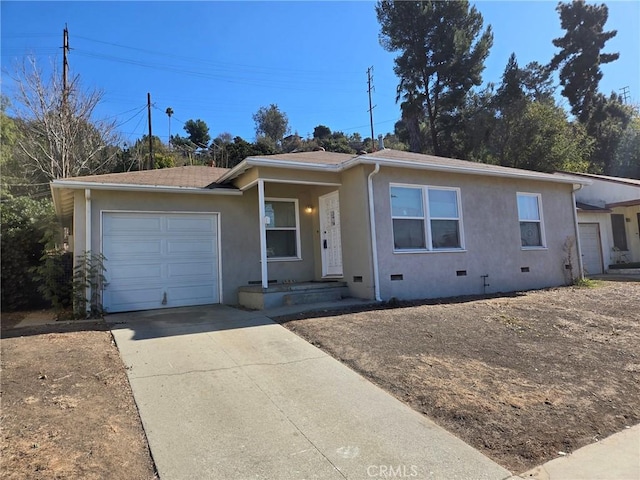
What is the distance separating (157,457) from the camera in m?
3.18

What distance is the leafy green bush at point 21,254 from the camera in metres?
10.9

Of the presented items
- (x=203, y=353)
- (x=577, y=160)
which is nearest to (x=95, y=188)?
(x=203, y=353)

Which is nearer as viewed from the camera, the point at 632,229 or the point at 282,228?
the point at 282,228

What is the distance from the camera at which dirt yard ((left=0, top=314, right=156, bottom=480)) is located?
297cm

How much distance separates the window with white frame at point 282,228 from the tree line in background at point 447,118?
6.44m

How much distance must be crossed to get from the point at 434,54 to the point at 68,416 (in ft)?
96.0

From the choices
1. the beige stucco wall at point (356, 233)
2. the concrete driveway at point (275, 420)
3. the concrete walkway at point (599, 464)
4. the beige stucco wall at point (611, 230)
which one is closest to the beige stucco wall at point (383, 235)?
the beige stucco wall at point (356, 233)

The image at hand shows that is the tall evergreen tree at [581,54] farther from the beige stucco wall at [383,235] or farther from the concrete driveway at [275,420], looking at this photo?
the concrete driveway at [275,420]

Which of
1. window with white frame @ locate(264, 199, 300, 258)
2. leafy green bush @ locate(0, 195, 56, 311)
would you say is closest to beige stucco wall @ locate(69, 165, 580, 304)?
window with white frame @ locate(264, 199, 300, 258)

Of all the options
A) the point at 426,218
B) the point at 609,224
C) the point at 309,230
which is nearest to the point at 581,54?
the point at 609,224

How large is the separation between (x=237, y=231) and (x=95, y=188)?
3242mm

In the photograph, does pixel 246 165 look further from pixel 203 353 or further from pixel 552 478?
pixel 552 478

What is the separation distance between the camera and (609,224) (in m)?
18.3

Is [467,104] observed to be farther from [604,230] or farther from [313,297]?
[313,297]
